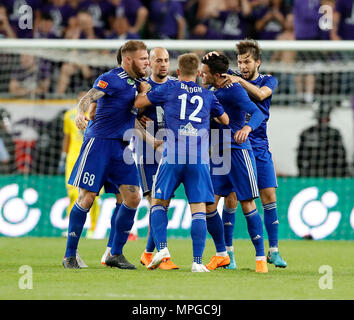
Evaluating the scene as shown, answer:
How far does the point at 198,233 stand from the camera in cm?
754

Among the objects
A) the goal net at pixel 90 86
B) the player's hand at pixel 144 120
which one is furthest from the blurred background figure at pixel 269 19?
the player's hand at pixel 144 120

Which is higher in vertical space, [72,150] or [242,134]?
[242,134]

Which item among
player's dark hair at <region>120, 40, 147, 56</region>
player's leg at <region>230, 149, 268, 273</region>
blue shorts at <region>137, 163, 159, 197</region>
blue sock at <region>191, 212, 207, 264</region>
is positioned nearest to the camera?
blue sock at <region>191, 212, 207, 264</region>

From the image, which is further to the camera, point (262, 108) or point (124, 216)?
point (262, 108)

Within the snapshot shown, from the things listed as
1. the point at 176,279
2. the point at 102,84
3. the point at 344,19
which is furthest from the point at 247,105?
the point at 344,19

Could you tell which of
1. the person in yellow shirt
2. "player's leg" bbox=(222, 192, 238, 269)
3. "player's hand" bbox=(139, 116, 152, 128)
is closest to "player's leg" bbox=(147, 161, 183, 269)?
"player's hand" bbox=(139, 116, 152, 128)

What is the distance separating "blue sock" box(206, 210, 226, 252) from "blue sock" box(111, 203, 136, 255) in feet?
2.48

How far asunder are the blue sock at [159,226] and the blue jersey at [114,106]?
0.87m

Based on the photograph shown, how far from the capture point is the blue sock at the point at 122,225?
8141mm

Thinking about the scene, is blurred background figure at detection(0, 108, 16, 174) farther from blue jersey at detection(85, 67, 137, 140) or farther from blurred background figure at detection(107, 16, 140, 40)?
blue jersey at detection(85, 67, 137, 140)

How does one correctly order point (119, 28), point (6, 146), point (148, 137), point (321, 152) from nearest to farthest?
point (148, 137) → point (321, 152) → point (6, 146) → point (119, 28)

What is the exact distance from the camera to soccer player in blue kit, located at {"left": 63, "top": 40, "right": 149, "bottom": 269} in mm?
7910

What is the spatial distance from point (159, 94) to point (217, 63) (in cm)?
62

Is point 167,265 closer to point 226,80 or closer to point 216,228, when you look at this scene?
point 216,228
